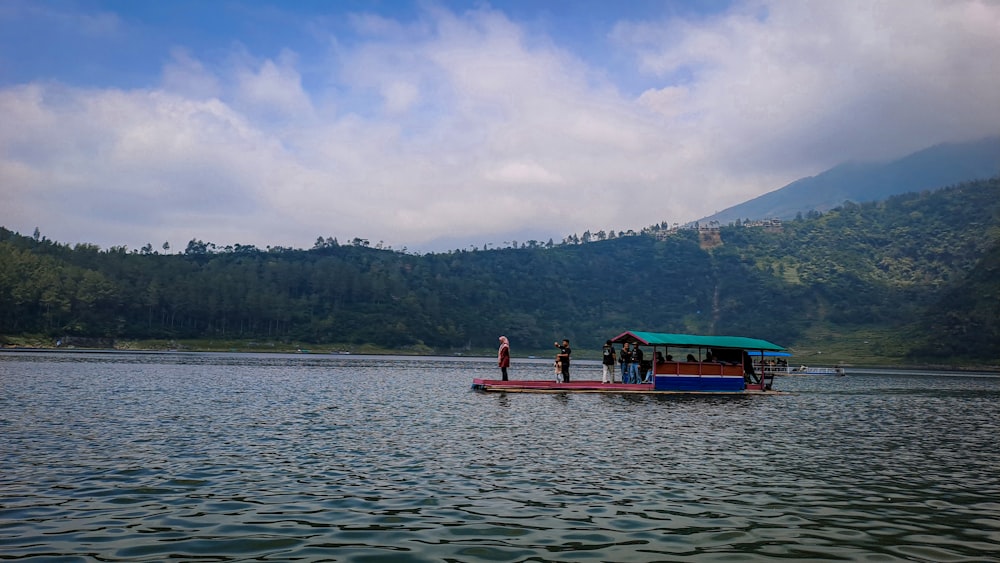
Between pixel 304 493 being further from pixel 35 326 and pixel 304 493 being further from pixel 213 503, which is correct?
pixel 35 326

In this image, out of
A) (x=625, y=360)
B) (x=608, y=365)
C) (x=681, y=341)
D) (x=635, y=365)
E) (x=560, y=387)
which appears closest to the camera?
(x=560, y=387)

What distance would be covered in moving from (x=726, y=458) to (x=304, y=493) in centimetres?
1352

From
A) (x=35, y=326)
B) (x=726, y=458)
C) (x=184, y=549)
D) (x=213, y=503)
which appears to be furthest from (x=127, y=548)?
(x=35, y=326)

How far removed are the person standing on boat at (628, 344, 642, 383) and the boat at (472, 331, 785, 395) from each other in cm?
68

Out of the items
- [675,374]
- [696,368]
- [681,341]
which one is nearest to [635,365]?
[675,374]

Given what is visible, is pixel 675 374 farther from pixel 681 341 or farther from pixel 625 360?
pixel 625 360

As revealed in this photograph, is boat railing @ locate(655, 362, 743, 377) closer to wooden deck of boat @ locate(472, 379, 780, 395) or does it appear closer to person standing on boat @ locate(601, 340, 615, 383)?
wooden deck of boat @ locate(472, 379, 780, 395)

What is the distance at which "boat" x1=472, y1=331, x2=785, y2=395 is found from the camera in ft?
158

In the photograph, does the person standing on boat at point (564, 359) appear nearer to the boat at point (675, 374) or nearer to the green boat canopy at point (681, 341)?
the boat at point (675, 374)

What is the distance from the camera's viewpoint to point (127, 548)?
36.4 ft

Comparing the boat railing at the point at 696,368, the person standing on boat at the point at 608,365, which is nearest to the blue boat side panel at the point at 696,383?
the boat railing at the point at 696,368

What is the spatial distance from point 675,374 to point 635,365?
10.8 ft

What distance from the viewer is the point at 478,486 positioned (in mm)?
16562

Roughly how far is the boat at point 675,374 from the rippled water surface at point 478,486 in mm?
14385
